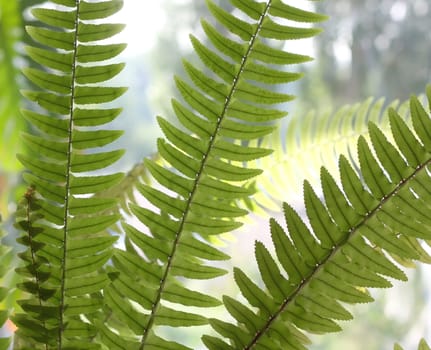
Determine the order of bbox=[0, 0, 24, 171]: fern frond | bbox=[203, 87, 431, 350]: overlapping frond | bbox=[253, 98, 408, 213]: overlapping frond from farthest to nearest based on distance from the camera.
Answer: bbox=[0, 0, 24, 171]: fern frond → bbox=[253, 98, 408, 213]: overlapping frond → bbox=[203, 87, 431, 350]: overlapping frond

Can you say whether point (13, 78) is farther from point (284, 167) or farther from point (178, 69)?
point (178, 69)

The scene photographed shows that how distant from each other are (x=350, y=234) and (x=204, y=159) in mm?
130

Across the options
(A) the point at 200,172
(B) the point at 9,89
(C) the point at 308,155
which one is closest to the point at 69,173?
(A) the point at 200,172

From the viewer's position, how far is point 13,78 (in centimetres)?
120

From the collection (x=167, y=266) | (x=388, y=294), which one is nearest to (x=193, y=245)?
(x=167, y=266)

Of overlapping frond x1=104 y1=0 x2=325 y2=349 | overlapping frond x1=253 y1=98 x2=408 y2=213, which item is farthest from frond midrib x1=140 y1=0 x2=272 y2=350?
overlapping frond x1=253 y1=98 x2=408 y2=213

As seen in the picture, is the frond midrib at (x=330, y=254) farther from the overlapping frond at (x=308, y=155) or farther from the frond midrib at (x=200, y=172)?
the overlapping frond at (x=308, y=155)

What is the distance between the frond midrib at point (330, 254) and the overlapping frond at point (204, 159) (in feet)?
0.15

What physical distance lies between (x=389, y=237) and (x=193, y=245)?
15 centimetres

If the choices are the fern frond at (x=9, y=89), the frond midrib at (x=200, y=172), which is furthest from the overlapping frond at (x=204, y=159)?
the fern frond at (x=9, y=89)

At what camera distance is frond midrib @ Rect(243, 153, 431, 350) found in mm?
433

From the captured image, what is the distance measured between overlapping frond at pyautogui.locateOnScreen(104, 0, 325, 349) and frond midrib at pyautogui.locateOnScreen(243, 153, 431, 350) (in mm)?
44

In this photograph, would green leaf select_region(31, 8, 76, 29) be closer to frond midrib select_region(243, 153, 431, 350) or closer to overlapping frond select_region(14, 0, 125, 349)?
overlapping frond select_region(14, 0, 125, 349)

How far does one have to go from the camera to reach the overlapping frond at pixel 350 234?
433mm
